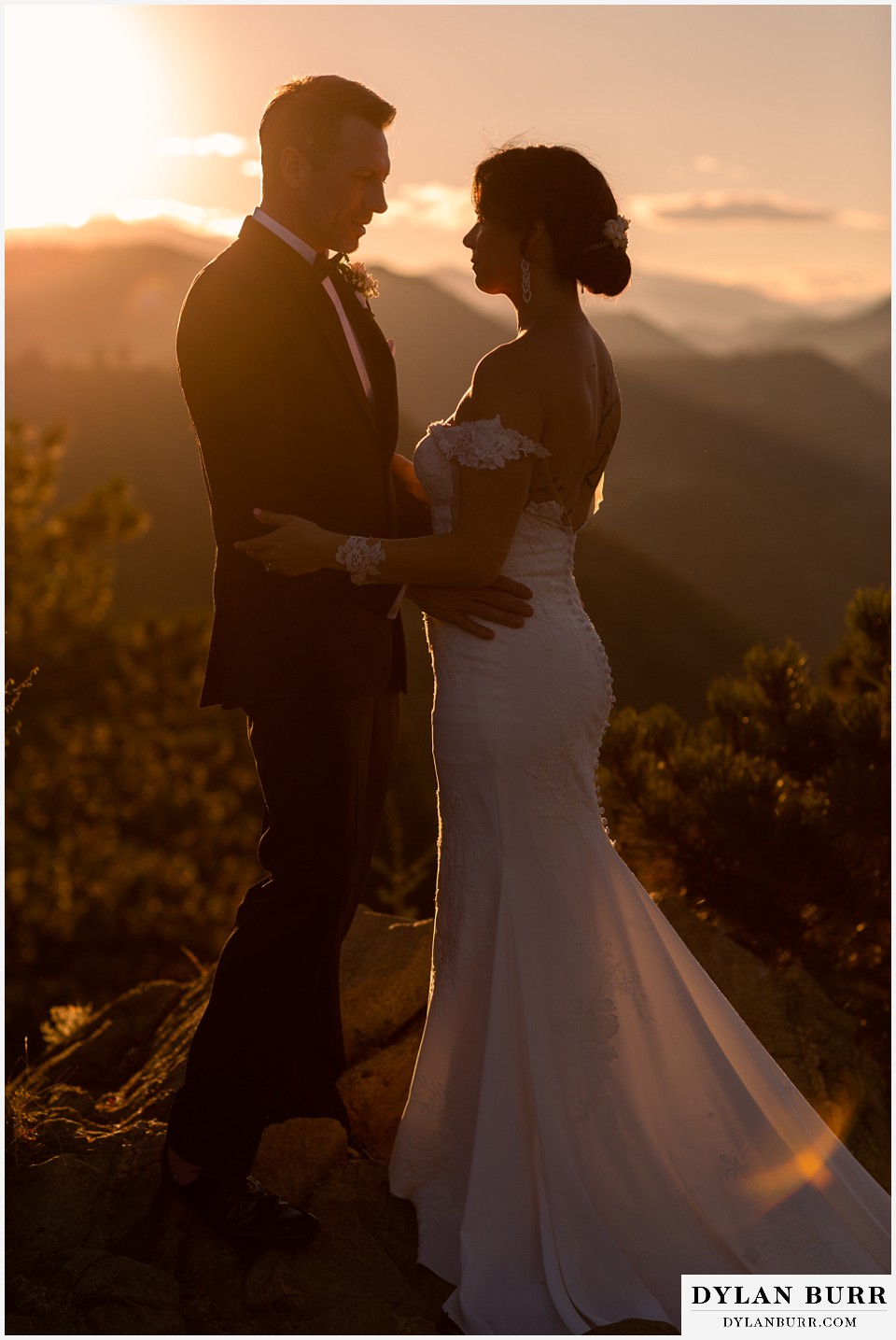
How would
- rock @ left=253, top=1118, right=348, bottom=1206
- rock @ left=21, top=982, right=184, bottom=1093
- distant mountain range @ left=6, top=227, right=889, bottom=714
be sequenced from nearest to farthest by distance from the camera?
rock @ left=253, top=1118, right=348, bottom=1206 < rock @ left=21, top=982, right=184, bottom=1093 < distant mountain range @ left=6, top=227, right=889, bottom=714

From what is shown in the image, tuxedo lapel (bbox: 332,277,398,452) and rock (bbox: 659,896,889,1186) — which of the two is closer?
tuxedo lapel (bbox: 332,277,398,452)

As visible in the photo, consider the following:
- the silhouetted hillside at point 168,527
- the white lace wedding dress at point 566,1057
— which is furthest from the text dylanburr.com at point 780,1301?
the silhouetted hillside at point 168,527

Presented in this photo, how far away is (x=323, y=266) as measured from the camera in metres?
3.52

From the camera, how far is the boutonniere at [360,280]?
3753 millimetres

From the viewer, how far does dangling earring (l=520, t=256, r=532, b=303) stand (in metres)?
3.45

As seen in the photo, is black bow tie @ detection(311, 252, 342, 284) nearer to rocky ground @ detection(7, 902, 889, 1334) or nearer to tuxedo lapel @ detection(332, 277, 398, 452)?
tuxedo lapel @ detection(332, 277, 398, 452)

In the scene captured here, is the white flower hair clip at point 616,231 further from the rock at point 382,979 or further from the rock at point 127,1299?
the rock at point 127,1299

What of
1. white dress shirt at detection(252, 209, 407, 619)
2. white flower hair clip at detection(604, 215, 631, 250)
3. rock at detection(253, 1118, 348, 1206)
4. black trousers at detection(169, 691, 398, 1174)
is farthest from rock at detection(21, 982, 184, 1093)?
white flower hair clip at detection(604, 215, 631, 250)

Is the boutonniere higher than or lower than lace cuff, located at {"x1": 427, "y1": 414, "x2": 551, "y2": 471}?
higher

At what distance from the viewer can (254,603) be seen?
3.41m

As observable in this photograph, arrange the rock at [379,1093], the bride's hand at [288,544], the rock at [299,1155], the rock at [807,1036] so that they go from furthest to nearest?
the rock at [807,1036], the rock at [379,1093], the rock at [299,1155], the bride's hand at [288,544]

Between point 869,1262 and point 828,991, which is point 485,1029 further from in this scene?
point 828,991

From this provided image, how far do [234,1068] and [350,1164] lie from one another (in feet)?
2.57

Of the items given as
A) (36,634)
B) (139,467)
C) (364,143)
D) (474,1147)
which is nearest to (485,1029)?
(474,1147)
